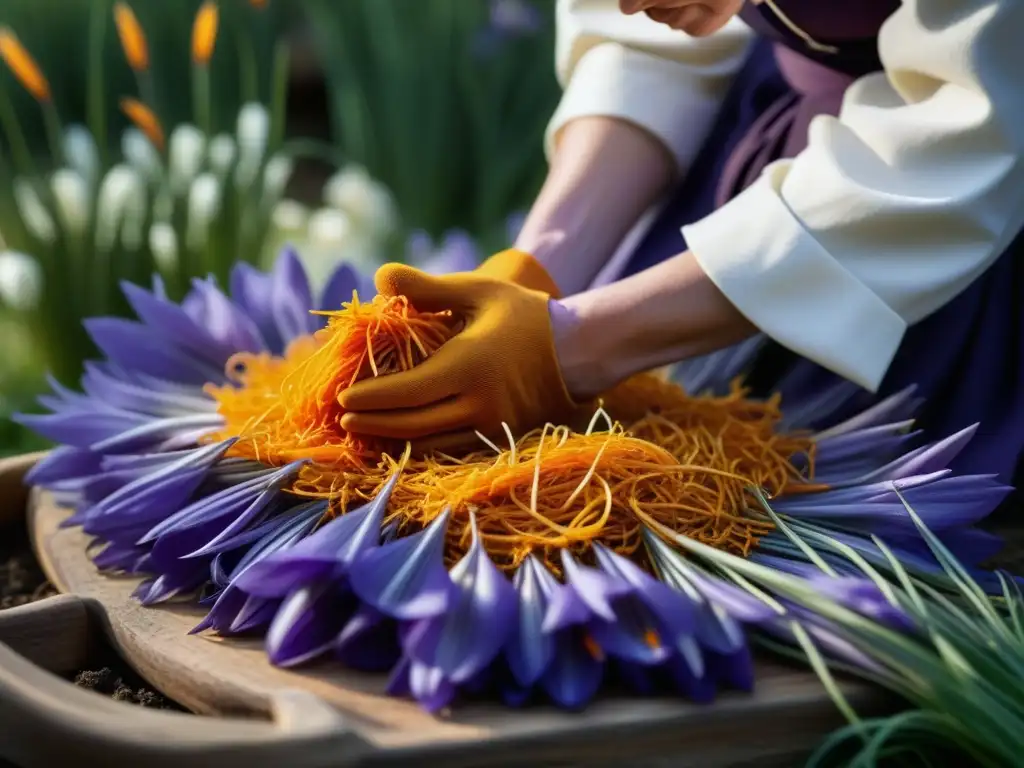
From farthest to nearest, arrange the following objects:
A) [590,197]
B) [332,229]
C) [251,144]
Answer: [332,229], [251,144], [590,197]

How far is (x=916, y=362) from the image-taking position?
99 cm

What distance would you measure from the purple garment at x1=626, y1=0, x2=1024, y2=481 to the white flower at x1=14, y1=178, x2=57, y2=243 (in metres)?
0.85

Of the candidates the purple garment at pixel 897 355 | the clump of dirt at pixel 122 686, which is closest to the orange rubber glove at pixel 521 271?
the purple garment at pixel 897 355

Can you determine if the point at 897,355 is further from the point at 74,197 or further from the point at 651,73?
the point at 74,197

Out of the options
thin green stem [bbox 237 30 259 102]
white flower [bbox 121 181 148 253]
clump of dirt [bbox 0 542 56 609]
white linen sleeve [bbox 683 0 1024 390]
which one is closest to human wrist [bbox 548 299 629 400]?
white linen sleeve [bbox 683 0 1024 390]

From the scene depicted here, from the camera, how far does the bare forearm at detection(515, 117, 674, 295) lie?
107 cm

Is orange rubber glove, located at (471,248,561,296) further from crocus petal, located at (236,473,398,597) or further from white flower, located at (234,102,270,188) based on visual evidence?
white flower, located at (234,102,270,188)

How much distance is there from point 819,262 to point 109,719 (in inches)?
22.7

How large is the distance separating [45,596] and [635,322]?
55cm

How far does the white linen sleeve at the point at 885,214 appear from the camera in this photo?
2.72 ft

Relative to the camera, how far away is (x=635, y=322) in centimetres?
88

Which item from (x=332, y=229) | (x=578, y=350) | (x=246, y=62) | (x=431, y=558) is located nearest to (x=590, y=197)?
(x=578, y=350)

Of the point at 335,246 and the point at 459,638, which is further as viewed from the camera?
the point at 335,246

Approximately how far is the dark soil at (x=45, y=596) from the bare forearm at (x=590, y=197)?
500mm
